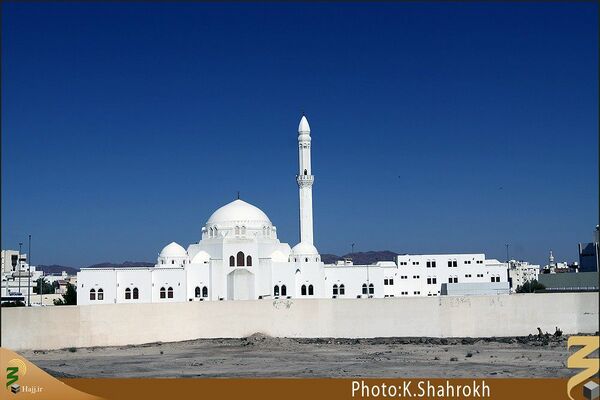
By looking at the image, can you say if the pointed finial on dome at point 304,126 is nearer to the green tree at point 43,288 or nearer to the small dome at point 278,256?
the small dome at point 278,256

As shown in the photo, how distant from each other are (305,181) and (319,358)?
2717cm

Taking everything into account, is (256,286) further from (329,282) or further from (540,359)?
(540,359)

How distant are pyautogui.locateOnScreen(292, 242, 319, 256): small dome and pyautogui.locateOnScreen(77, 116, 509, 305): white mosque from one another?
0.24 ft

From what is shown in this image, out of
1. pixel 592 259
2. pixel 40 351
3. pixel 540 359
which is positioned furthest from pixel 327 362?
pixel 592 259

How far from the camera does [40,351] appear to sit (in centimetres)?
3394

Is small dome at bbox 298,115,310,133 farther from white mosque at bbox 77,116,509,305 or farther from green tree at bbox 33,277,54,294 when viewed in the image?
green tree at bbox 33,277,54,294

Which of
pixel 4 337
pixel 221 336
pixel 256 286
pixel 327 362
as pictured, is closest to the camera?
pixel 327 362

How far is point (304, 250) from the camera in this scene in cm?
5384

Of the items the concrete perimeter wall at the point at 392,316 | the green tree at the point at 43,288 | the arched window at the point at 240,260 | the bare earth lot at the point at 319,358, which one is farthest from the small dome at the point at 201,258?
the green tree at the point at 43,288

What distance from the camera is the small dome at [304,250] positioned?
53.7m

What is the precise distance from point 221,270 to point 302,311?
1509 centimetres

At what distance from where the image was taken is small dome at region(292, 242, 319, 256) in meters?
53.7

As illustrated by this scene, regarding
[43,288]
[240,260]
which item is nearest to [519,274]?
[240,260]

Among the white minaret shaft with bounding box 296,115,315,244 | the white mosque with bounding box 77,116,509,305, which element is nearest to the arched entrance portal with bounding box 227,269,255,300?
the white mosque with bounding box 77,116,509,305
